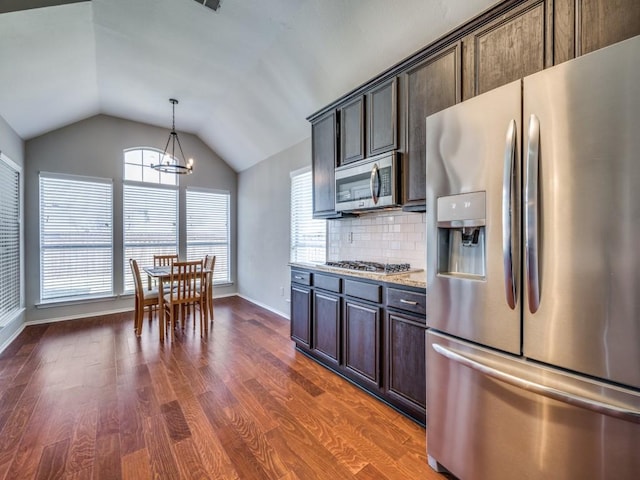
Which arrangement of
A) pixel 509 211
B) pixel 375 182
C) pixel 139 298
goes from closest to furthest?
1. pixel 509 211
2. pixel 375 182
3. pixel 139 298

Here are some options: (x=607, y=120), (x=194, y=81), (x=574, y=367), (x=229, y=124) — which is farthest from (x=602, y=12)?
(x=229, y=124)

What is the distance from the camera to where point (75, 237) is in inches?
175

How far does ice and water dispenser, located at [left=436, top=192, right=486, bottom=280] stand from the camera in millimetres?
1378

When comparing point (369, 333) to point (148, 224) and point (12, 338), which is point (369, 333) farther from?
point (148, 224)

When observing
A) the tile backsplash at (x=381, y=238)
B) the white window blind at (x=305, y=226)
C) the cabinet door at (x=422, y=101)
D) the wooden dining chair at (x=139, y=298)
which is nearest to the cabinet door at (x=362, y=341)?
the tile backsplash at (x=381, y=238)

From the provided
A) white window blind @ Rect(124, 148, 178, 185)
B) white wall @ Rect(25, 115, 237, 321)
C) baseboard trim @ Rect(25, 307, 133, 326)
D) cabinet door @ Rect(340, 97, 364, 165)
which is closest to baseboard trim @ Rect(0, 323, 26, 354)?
baseboard trim @ Rect(25, 307, 133, 326)

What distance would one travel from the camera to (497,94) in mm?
1297

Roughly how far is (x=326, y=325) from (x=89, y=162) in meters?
4.52

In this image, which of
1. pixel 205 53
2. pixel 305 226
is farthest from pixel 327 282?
pixel 205 53

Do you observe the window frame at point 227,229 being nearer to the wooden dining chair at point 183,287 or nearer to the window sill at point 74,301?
the window sill at point 74,301

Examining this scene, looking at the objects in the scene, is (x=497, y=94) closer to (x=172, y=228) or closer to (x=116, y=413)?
(x=116, y=413)

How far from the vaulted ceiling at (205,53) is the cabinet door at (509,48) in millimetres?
305

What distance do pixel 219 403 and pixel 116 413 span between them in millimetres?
705

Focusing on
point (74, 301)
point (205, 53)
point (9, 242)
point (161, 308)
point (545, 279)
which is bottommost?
point (74, 301)
